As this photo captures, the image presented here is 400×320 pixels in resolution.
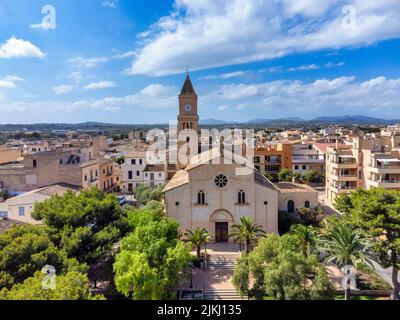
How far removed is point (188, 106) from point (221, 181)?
19029 mm

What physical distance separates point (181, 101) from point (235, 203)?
837 inches

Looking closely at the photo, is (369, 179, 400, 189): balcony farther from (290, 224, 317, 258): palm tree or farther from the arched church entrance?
the arched church entrance

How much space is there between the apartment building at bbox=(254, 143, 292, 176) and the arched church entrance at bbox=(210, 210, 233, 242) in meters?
34.2

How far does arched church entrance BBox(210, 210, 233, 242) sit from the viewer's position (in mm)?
30703

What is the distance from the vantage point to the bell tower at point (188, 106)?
4556cm

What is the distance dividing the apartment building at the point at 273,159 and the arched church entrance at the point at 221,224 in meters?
34.2

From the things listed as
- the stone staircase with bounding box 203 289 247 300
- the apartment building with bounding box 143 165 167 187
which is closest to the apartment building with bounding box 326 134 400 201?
the apartment building with bounding box 143 165 167 187

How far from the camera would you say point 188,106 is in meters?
45.8

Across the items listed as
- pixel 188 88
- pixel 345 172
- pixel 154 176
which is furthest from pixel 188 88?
pixel 345 172

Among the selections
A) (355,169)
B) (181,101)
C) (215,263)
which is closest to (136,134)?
(181,101)

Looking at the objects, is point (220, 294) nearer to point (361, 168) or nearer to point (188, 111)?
point (188, 111)

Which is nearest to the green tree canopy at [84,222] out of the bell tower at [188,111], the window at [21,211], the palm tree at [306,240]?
the window at [21,211]

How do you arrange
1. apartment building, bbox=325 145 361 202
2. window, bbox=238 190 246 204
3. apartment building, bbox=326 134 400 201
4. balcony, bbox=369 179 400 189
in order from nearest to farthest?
window, bbox=238 190 246 204
balcony, bbox=369 179 400 189
apartment building, bbox=326 134 400 201
apartment building, bbox=325 145 361 202
